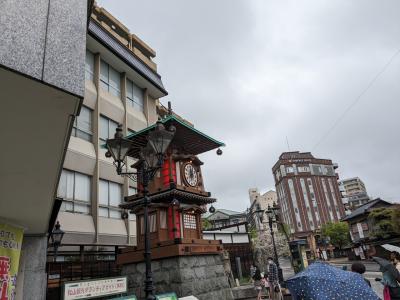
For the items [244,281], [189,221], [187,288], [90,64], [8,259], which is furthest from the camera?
[244,281]

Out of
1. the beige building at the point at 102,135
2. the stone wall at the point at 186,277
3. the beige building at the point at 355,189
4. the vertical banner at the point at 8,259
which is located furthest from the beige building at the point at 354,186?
the vertical banner at the point at 8,259

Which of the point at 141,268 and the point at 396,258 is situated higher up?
the point at 141,268

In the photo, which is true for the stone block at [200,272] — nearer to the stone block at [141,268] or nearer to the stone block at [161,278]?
the stone block at [161,278]

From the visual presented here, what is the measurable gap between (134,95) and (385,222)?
121 feet

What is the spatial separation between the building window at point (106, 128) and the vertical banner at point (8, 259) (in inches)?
573

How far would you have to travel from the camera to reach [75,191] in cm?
1816

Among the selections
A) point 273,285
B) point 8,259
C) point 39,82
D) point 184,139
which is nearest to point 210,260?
point 273,285

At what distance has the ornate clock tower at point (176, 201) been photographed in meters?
12.6

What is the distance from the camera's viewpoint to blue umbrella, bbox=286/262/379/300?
4.49 m

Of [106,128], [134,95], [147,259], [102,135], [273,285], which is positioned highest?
[134,95]

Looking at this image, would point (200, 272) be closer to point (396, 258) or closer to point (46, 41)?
point (396, 258)

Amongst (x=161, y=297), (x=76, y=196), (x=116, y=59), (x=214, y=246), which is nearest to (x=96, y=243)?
(x=76, y=196)

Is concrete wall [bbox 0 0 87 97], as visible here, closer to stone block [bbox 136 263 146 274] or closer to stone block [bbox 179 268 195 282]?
stone block [bbox 179 268 195 282]

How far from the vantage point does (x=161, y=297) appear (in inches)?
299
